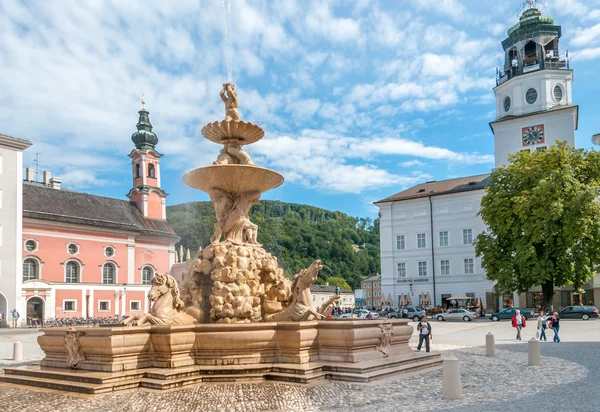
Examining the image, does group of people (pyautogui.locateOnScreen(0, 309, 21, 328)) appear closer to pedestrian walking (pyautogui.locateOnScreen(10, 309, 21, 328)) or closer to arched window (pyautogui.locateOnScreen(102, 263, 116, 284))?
pedestrian walking (pyautogui.locateOnScreen(10, 309, 21, 328))

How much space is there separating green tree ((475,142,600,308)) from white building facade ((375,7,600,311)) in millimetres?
12187

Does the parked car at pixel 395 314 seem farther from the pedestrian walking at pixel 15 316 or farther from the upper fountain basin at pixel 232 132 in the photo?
the upper fountain basin at pixel 232 132

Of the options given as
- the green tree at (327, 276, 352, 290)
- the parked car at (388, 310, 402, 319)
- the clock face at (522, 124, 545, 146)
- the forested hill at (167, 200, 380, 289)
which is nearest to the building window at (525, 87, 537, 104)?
the clock face at (522, 124, 545, 146)

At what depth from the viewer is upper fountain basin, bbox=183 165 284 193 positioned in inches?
524

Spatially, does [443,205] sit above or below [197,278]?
above

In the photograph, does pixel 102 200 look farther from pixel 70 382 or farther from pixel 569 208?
pixel 70 382

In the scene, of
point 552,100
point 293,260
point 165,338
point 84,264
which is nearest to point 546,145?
point 552,100

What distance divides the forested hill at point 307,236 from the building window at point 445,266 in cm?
1620

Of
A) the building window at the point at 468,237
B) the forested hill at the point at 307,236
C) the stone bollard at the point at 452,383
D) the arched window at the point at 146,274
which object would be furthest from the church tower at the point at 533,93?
the stone bollard at the point at 452,383

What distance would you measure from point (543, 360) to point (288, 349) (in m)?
8.03

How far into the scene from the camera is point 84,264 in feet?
177

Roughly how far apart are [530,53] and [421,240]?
20525 millimetres

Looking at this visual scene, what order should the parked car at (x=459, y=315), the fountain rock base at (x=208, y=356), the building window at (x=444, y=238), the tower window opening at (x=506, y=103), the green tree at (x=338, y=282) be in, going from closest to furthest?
the fountain rock base at (x=208, y=356) → the parked car at (x=459, y=315) → the tower window opening at (x=506, y=103) → the building window at (x=444, y=238) → the green tree at (x=338, y=282)

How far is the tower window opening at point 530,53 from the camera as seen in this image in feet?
173
